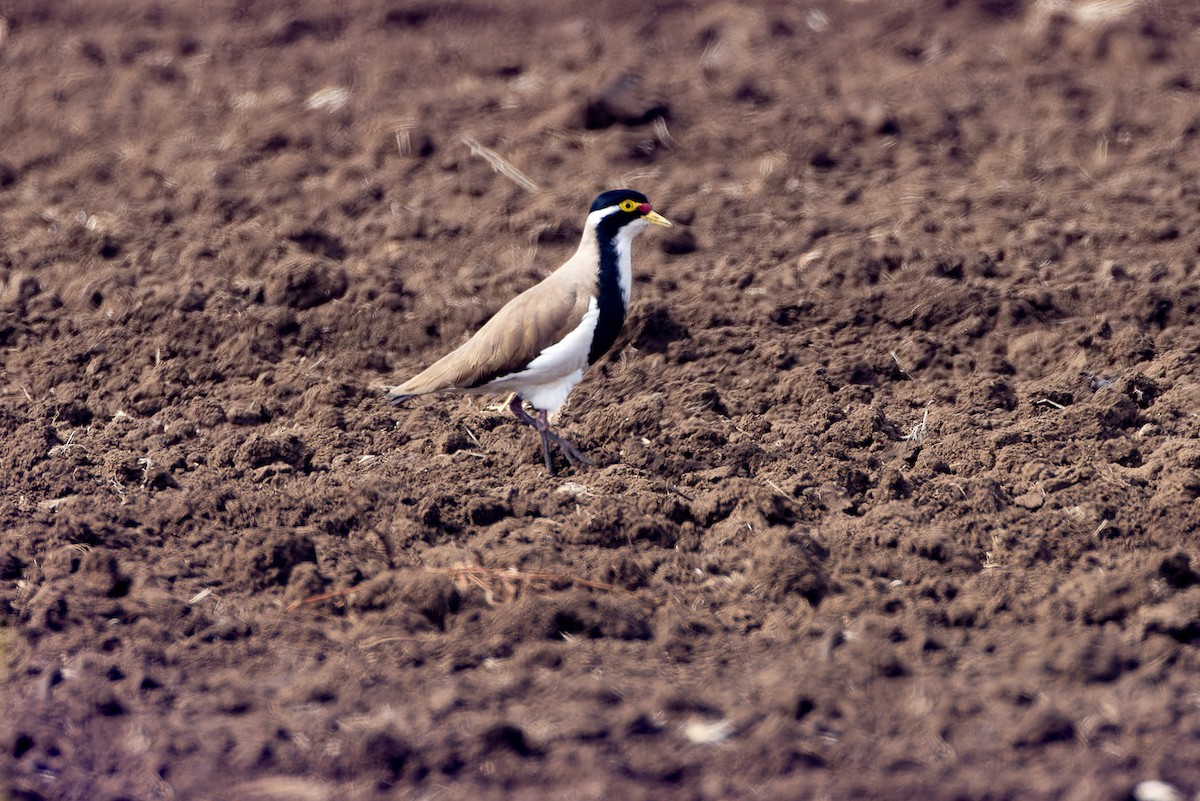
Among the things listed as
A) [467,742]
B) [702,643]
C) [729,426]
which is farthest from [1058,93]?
[467,742]

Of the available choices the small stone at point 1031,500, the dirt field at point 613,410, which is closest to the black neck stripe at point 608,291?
the dirt field at point 613,410

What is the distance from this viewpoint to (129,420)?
26.7ft

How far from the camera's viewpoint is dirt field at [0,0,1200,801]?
519 cm

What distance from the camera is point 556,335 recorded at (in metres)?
7.59

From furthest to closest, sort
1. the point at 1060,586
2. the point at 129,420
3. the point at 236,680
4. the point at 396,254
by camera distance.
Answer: the point at 396,254 → the point at 129,420 → the point at 1060,586 → the point at 236,680

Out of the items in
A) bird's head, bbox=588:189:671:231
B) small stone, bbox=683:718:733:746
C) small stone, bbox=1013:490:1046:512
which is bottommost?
small stone, bbox=683:718:733:746

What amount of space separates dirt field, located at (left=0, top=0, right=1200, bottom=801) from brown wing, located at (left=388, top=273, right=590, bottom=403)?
34 cm

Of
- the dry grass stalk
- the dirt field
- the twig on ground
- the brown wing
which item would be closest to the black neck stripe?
the brown wing

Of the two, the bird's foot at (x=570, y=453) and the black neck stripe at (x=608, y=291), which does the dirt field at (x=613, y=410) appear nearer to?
the bird's foot at (x=570, y=453)

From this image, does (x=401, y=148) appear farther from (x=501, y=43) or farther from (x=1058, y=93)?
(x=1058, y=93)

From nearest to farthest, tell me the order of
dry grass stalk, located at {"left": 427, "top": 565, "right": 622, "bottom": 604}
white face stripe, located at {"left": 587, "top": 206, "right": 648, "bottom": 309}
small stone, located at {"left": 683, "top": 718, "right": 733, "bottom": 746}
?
small stone, located at {"left": 683, "top": 718, "right": 733, "bottom": 746} → dry grass stalk, located at {"left": 427, "top": 565, "right": 622, "bottom": 604} → white face stripe, located at {"left": 587, "top": 206, "right": 648, "bottom": 309}

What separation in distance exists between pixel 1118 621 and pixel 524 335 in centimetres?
320

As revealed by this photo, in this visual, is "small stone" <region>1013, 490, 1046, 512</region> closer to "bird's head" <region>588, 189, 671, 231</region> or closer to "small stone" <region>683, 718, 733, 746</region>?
"small stone" <region>683, 718, 733, 746</region>

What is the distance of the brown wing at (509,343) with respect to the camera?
7.56m
